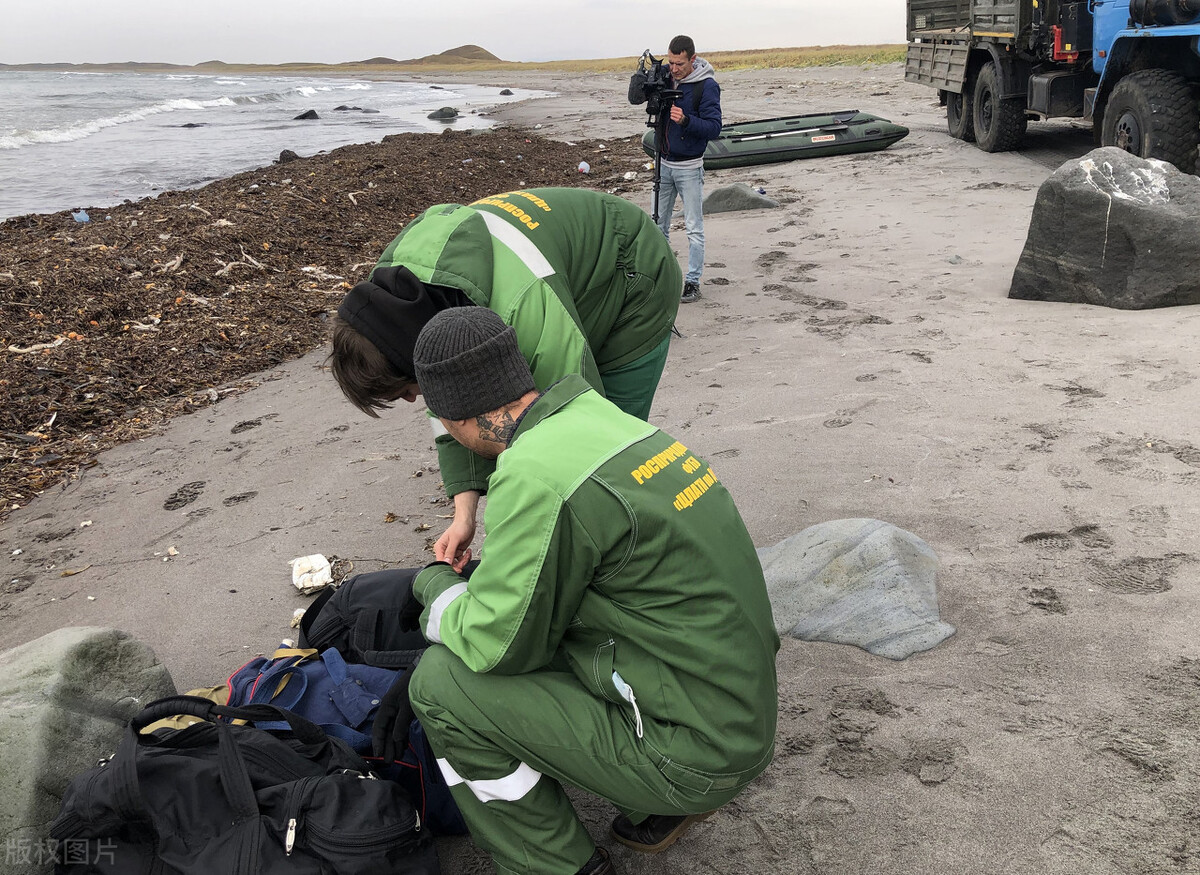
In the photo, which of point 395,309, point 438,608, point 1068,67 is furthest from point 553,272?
point 1068,67

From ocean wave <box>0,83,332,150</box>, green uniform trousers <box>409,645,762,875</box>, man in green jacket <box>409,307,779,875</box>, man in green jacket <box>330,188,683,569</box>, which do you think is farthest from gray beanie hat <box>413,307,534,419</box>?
ocean wave <box>0,83,332,150</box>

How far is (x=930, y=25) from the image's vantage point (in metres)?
14.8

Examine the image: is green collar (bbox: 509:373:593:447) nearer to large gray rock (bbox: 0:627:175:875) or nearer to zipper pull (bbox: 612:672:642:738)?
zipper pull (bbox: 612:672:642:738)

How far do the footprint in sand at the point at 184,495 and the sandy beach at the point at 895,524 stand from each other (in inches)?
0.5

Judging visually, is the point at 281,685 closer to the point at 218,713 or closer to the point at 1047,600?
the point at 218,713

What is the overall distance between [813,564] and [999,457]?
1275mm

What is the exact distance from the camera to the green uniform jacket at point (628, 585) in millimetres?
1659

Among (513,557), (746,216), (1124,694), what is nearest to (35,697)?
(513,557)

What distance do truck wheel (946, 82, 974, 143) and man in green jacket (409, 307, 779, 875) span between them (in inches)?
531

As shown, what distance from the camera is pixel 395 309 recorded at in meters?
2.13

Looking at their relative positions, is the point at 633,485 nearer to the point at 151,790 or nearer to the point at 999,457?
the point at 151,790

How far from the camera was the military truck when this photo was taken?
8.42m

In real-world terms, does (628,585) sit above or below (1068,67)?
below

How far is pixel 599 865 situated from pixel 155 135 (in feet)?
105
